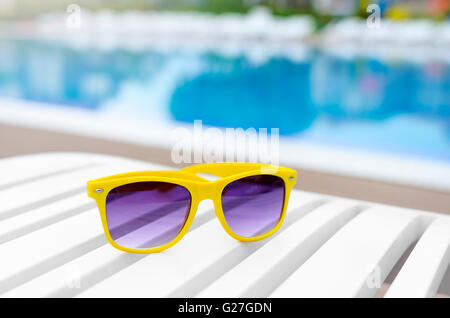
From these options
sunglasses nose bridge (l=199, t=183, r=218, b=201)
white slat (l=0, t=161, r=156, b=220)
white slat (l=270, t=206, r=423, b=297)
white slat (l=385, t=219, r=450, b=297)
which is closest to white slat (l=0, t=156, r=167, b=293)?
white slat (l=0, t=161, r=156, b=220)

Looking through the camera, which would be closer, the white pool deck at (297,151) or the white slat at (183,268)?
the white slat at (183,268)

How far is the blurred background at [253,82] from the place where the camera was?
5.97 ft

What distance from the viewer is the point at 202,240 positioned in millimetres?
682

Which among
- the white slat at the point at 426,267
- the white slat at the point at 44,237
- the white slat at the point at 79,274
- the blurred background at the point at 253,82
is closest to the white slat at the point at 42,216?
the white slat at the point at 44,237

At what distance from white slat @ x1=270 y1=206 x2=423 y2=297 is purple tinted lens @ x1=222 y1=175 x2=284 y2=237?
0.09 meters

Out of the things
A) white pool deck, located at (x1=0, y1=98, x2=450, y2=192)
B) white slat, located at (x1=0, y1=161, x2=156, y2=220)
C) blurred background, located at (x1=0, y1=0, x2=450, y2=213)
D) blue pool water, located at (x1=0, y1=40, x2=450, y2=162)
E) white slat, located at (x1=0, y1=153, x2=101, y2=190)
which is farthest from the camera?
blue pool water, located at (x1=0, y1=40, x2=450, y2=162)

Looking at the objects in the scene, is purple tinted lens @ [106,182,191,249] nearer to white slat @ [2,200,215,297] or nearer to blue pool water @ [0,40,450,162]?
white slat @ [2,200,215,297]

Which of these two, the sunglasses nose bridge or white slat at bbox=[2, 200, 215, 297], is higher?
the sunglasses nose bridge

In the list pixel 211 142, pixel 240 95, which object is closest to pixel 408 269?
pixel 211 142

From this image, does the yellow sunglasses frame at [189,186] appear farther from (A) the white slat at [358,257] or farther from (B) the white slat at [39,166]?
(B) the white slat at [39,166]

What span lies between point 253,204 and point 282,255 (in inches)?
4.2

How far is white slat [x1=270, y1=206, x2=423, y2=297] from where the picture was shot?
1.83ft

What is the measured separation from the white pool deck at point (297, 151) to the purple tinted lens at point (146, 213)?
3.21 ft

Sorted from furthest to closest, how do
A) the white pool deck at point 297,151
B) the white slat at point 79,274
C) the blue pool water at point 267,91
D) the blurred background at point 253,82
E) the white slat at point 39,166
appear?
1. the blue pool water at point 267,91
2. the blurred background at point 253,82
3. the white pool deck at point 297,151
4. the white slat at point 39,166
5. the white slat at point 79,274
